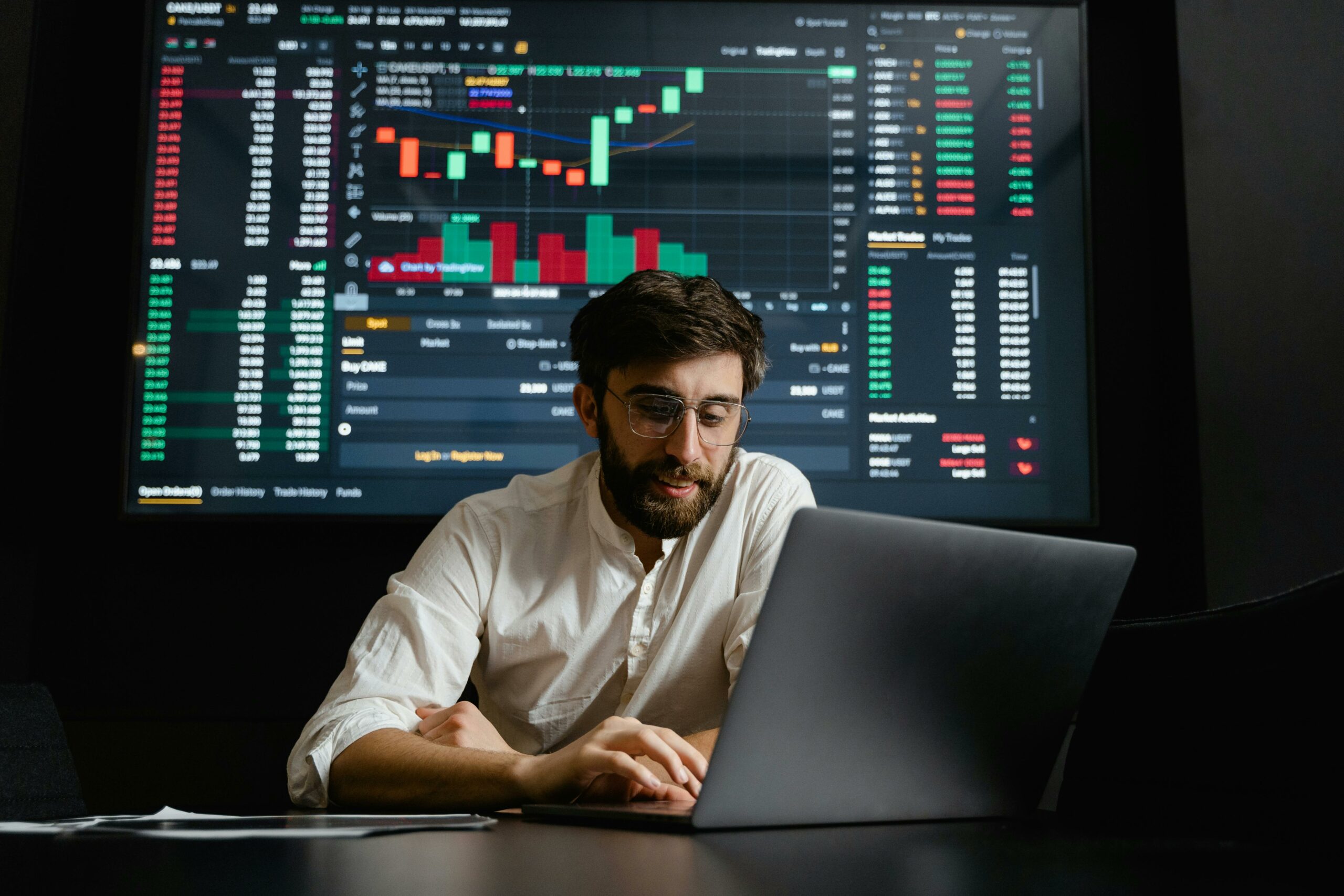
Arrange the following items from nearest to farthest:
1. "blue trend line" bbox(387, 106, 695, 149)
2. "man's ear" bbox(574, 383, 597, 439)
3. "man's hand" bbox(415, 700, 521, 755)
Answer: "man's hand" bbox(415, 700, 521, 755), "man's ear" bbox(574, 383, 597, 439), "blue trend line" bbox(387, 106, 695, 149)

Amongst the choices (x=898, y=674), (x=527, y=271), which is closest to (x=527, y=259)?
(x=527, y=271)

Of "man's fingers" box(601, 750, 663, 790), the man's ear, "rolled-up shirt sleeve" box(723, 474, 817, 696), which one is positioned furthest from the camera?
the man's ear

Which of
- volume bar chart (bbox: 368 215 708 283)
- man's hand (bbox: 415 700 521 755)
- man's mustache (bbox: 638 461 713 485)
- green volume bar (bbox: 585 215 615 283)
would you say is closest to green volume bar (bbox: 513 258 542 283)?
volume bar chart (bbox: 368 215 708 283)

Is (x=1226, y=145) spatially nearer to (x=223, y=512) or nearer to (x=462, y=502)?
(x=462, y=502)

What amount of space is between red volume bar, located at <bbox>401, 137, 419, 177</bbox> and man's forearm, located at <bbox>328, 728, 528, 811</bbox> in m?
1.39

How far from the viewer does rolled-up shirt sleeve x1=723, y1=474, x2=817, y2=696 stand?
4.42 feet

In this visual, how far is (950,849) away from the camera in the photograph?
0.65 meters

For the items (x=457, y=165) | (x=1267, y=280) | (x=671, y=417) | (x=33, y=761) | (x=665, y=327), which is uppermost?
(x=457, y=165)

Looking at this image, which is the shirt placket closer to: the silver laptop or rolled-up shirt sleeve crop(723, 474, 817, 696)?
rolled-up shirt sleeve crop(723, 474, 817, 696)

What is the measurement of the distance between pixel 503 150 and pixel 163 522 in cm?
107

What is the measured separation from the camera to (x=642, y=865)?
56cm

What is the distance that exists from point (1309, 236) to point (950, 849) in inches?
81.0

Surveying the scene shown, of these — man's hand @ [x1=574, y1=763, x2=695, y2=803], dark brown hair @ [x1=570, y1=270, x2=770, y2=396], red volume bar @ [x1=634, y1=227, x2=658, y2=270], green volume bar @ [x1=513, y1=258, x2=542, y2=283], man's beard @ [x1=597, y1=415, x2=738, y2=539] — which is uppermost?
red volume bar @ [x1=634, y1=227, x2=658, y2=270]

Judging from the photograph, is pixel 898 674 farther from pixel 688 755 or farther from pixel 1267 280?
pixel 1267 280
